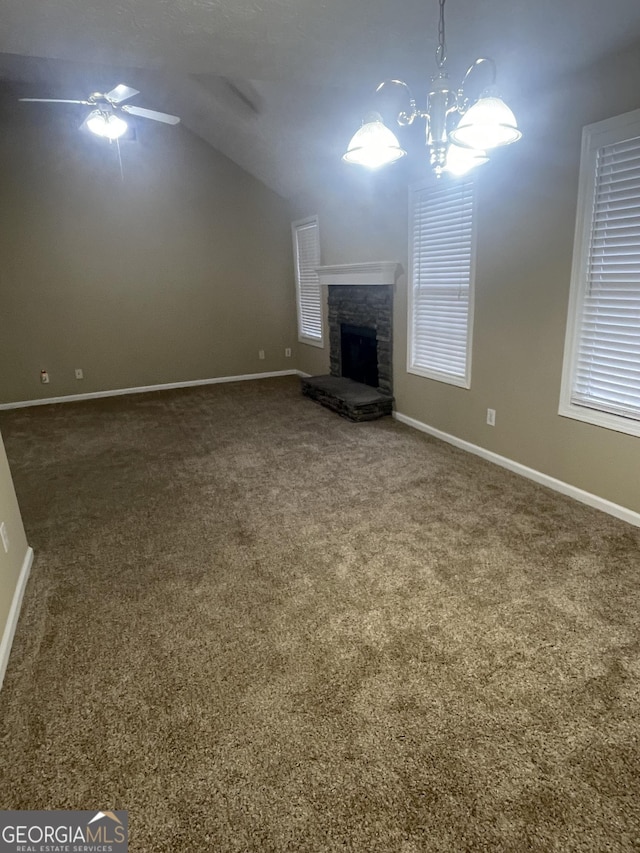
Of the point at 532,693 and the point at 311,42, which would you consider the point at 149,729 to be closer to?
the point at 532,693

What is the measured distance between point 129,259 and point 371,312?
10.6ft

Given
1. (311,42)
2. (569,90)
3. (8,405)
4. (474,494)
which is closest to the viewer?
(311,42)

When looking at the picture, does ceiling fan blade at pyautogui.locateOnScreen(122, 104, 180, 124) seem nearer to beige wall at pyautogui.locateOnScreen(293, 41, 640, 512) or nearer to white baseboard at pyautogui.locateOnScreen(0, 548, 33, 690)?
beige wall at pyautogui.locateOnScreen(293, 41, 640, 512)

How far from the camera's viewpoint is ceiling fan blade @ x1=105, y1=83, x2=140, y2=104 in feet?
12.1

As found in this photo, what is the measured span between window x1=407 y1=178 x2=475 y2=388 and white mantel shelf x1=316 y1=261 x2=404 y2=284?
0.85 feet

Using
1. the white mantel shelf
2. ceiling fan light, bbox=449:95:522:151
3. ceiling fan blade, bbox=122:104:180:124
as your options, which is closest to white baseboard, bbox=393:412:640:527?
the white mantel shelf

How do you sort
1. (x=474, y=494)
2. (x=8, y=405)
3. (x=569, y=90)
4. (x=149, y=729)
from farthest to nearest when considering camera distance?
(x=8, y=405) → (x=474, y=494) → (x=569, y=90) → (x=149, y=729)

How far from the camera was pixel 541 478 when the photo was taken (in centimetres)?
344

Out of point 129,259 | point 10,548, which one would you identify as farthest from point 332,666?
point 129,259

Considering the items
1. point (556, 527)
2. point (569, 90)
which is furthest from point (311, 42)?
point (556, 527)

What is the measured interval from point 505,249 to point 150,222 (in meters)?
4.60

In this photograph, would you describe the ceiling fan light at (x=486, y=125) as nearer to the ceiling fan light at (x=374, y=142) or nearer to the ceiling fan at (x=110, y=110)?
the ceiling fan light at (x=374, y=142)

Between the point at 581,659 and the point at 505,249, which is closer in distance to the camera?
the point at 581,659

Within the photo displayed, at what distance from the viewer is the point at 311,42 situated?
104 inches
